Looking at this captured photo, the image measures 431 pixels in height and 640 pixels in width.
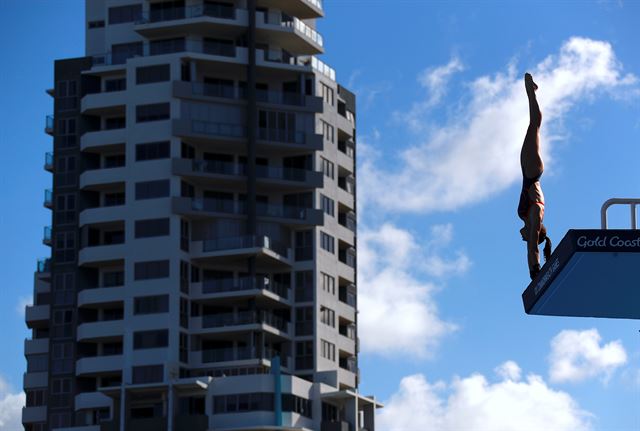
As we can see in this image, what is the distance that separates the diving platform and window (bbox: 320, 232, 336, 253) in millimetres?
111531

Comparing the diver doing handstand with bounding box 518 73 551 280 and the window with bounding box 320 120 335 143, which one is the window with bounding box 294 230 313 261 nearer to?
the window with bounding box 320 120 335 143

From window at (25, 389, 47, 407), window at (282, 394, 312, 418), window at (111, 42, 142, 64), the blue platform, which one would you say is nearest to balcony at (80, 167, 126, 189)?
window at (111, 42, 142, 64)

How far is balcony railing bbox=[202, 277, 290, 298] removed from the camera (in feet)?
431

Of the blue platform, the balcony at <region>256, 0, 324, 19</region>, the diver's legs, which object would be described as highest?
the balcony at <region>256, 0, 324, 19</region>

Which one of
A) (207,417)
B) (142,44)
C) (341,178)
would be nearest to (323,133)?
(341,178)

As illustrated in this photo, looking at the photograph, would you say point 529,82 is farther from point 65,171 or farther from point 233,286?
point 65,171

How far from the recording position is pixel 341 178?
476ft

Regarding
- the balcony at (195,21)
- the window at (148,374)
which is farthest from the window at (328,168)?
the window at (148,374)

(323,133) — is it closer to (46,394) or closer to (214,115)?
(214,115)

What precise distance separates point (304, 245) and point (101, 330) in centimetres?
1759

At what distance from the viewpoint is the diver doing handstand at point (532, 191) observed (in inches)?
928

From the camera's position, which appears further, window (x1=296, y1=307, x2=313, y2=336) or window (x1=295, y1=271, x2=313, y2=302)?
window (x1=295, y1=271, x2=313, y2=302)

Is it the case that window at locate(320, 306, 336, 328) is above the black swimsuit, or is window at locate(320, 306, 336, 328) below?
above

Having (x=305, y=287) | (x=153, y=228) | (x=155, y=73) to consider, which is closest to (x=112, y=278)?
(x=153, y=228)
